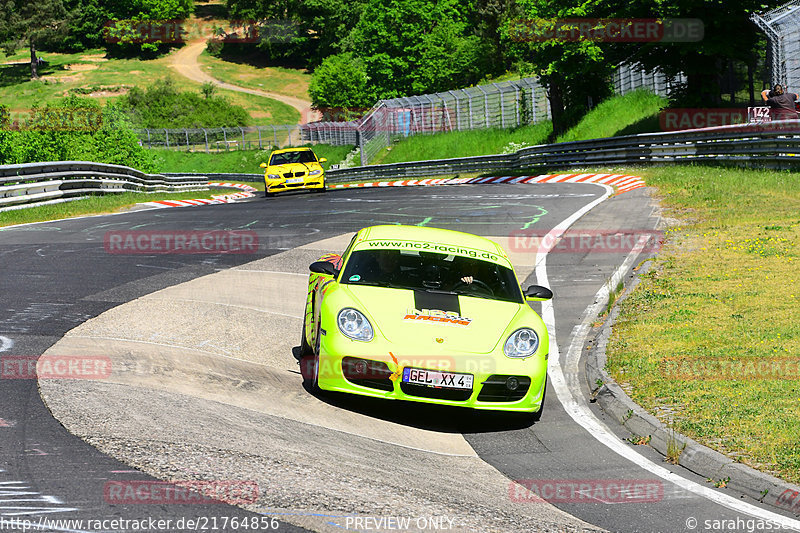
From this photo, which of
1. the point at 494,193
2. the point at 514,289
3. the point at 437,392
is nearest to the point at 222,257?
the point at 514,289

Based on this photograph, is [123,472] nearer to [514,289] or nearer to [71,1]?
[514,289]

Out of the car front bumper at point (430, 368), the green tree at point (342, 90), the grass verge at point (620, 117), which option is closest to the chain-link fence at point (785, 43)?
the grass verge at point (620, 117)

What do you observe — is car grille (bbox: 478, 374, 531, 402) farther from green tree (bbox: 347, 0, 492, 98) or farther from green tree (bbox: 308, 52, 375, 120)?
green tree (bbox: 308, 52, 375, 120)

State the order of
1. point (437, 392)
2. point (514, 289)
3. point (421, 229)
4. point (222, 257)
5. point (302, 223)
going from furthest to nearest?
point (302, 223) < point (222, 257) < point (421, 229) < point (514, 289) < point (437, 392)

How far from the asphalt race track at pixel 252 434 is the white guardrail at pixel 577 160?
38.4 ft

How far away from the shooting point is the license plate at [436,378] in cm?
700

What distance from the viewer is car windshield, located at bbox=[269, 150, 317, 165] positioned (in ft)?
106

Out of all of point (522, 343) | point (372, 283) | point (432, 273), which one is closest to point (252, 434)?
point (372, 283)

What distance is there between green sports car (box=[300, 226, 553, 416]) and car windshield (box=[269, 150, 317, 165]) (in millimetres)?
24134

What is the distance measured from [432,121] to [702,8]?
82.0 feet

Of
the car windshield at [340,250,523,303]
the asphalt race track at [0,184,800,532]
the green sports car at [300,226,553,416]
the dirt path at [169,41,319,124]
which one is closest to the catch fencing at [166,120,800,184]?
the asphalt race track at [0,184,800,532]

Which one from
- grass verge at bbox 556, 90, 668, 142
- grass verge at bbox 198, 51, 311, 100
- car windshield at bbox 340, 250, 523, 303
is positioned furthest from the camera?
grass verge at bbox 198, 51, 311, 100

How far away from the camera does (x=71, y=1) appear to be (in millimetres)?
128000

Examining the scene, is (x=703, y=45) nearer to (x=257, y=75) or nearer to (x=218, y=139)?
(x=218, y=139)
